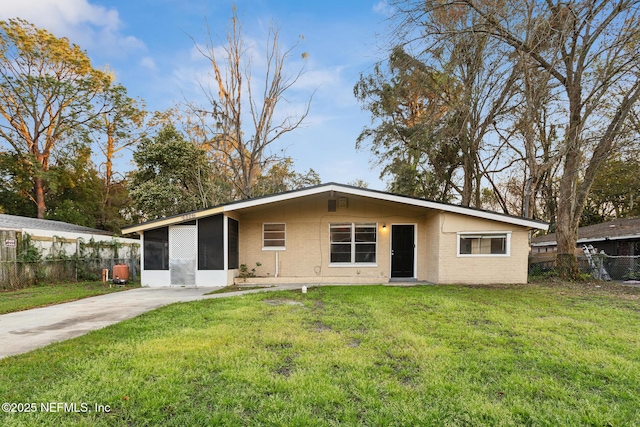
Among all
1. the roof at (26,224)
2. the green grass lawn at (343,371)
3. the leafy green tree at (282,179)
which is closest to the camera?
the green grass lawn at (343,371)

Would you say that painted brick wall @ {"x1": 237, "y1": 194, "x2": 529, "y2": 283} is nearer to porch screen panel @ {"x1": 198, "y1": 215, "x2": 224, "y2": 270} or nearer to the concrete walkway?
porch screen panel @ {"x1": 198, "y1": 215, "x2": 224, "y2": 270}

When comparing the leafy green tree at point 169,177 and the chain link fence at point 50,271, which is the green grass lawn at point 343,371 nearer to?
the chain link fence at point 50,271

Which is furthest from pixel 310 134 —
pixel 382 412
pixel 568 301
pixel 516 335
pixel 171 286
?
pixel 382 412

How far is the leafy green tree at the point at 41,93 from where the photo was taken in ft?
62.0

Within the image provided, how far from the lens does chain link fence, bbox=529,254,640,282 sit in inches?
444

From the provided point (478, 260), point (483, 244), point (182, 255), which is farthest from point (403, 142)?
point (182, 255)

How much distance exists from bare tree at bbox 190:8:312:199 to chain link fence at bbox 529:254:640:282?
40.6 feet

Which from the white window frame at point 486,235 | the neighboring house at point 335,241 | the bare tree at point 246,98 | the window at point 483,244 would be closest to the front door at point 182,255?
the neighboring house at point 335,241

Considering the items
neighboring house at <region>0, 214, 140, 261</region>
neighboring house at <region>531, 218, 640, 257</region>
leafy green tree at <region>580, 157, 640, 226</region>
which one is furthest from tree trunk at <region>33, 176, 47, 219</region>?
leafy green tree at <region>580, 157, 640, 226</region>

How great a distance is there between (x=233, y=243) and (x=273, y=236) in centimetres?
139

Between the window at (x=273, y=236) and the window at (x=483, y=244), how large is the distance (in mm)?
5695

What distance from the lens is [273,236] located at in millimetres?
11031

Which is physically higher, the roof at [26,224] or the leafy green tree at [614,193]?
the leafy green tree at [614,193]

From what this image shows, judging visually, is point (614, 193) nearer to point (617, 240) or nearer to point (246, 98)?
point (617, 240)
